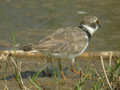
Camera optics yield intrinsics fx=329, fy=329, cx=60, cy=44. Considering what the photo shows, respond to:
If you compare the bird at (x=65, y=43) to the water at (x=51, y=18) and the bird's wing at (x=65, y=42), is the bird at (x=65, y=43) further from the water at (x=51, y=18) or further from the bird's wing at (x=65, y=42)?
the water at (x=51, y=18)

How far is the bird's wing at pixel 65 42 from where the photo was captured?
5.89 m

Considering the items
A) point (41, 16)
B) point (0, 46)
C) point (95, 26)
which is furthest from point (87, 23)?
point (41, 16)

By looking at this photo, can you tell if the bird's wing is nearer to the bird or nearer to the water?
the bird

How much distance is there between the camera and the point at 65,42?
6.08 m

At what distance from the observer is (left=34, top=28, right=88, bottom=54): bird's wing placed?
5.89 m

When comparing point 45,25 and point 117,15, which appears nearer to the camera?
point 45,25

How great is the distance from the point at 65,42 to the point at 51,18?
152 inches

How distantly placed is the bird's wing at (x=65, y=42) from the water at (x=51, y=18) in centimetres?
135

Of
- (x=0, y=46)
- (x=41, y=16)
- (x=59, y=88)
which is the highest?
(x=41, y=16)

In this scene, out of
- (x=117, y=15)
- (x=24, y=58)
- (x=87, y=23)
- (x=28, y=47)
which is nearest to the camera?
(x=28, y=47)

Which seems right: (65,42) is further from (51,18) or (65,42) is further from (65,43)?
(51,18)

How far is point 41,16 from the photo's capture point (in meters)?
10.1

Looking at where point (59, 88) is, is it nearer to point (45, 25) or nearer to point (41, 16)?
point (45, 25)

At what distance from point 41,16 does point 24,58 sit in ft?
11.3
